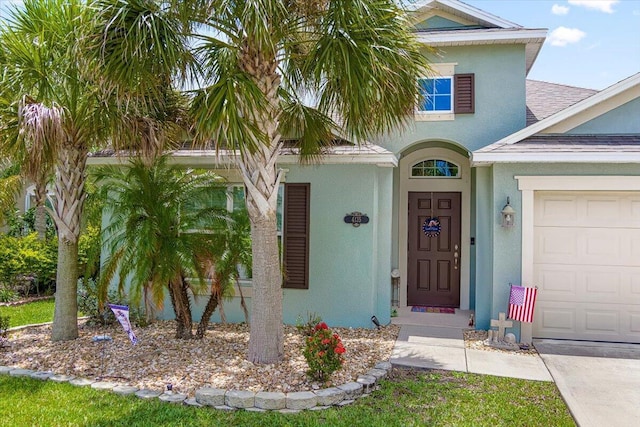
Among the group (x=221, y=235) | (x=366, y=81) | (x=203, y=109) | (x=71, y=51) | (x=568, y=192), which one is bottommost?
(x=221, y=235)

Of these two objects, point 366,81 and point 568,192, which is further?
point 568,192

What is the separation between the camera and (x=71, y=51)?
618 centimetres

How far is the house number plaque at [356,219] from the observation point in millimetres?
8891

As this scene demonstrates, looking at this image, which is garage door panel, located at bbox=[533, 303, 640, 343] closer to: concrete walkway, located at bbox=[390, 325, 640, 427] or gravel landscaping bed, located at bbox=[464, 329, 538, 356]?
concrete walkway, located at bbox=[390, 325, 640, 427]

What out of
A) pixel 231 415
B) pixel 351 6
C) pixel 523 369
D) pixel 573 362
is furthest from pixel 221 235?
pixel 573 362

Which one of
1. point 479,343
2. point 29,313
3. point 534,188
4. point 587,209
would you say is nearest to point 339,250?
point 479,343

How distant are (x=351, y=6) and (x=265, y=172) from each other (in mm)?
2403

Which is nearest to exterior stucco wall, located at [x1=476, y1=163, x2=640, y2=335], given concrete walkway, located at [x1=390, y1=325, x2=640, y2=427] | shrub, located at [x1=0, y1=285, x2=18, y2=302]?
concrete walkway, located at [x1=390, y1=325, x2=640, y2=427]

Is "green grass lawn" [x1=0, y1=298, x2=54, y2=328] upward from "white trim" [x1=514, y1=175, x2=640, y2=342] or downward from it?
downward

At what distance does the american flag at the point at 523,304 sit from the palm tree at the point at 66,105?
6.62 meters

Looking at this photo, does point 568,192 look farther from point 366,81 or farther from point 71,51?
point 71,51

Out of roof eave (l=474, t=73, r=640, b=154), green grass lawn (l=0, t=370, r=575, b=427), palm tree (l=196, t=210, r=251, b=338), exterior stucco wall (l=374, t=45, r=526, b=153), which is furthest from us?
exterior stucco wall (l=374, t=45, r=526, b=153)

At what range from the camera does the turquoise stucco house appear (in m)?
8.20

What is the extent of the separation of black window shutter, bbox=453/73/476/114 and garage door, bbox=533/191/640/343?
2.48 m
